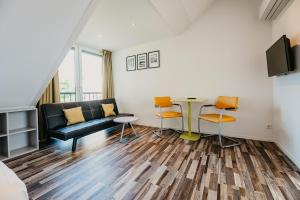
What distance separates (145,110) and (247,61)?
8.99 ft

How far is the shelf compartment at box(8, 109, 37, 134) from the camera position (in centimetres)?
259

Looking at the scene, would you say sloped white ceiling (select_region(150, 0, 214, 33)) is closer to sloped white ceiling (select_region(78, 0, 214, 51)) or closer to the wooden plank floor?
sloped white ceiling (select_region(78, 0, 214, 51))

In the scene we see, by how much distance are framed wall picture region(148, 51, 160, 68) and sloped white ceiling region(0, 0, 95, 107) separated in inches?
90.4

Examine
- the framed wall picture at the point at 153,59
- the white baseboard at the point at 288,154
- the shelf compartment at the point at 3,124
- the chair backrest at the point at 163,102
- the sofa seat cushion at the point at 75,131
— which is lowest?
the white baseboard at the point at 288,154

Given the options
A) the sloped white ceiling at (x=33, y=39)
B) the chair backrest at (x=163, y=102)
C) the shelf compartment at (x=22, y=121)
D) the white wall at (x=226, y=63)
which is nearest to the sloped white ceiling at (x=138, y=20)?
the white wall at (x=226, y=63)

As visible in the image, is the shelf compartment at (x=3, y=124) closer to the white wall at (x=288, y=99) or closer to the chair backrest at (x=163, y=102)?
the chair backrest at (x=163, y=102)

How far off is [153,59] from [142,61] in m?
0.37

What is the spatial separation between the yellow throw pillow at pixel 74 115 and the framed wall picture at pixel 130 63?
1.92 m

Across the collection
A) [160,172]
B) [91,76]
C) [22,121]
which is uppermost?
[91,76]

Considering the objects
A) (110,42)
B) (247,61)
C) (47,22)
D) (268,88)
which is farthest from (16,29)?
(268,88)

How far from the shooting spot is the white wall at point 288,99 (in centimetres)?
195

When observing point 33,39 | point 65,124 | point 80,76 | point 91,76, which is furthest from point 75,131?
point 91,76

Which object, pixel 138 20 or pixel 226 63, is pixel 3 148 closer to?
pixel 138 20

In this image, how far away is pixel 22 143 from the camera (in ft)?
8.98
